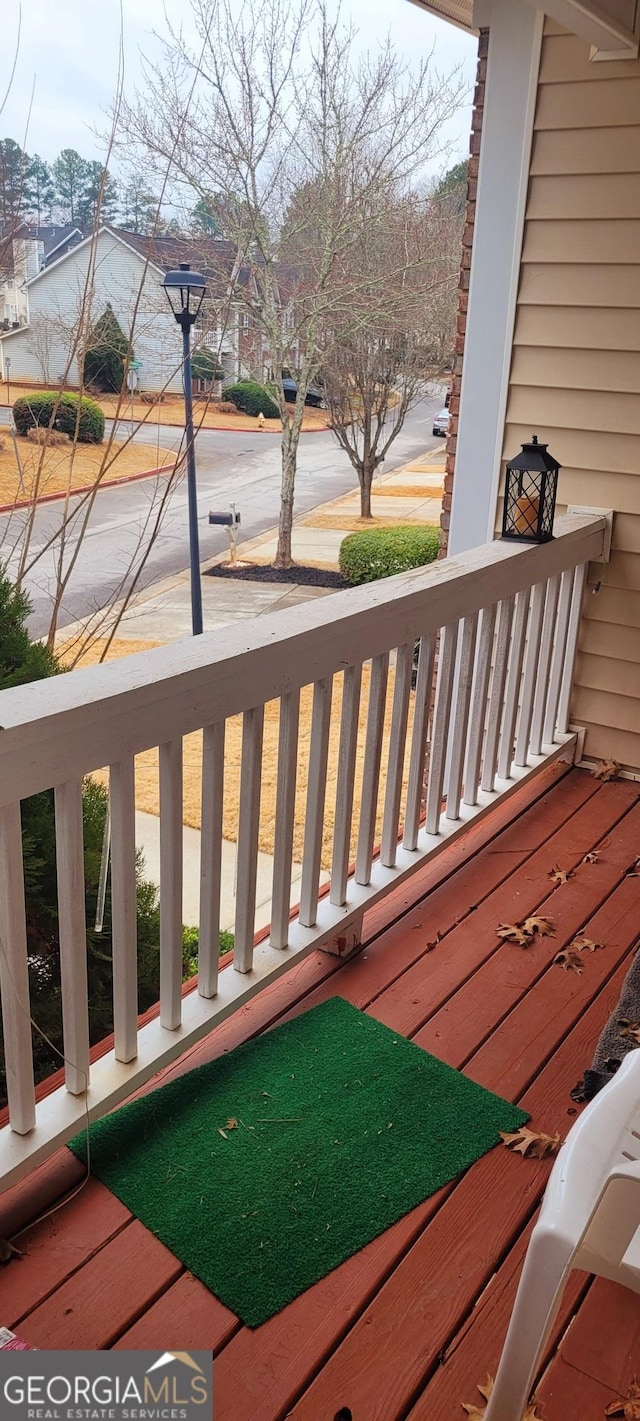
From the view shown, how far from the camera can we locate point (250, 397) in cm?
476

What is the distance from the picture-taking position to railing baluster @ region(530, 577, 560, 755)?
3.06 metres

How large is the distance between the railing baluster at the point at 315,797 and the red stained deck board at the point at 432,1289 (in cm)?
58

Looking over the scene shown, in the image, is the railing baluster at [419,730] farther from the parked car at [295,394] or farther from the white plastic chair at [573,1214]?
the parked car at [295,394]

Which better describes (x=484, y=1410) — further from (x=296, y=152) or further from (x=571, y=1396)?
(x=296, y=152)

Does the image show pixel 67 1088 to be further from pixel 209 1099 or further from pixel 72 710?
pixel 72 710

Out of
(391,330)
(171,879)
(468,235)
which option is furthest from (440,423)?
(171,879)

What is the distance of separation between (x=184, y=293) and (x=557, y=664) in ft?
Result: 5.41

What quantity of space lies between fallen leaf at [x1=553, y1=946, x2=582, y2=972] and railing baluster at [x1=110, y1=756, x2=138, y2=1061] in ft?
3.46

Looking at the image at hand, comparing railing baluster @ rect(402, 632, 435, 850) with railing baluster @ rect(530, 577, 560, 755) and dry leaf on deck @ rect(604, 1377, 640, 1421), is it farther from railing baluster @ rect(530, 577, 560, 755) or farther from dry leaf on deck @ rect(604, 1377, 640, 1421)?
dry leaf on deck @ rect(604, 1377, 640, 1421)

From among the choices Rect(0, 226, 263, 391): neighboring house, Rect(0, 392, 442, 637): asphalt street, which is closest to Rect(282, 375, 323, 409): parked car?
Rect(0, 392, 442, 637): asphalt street

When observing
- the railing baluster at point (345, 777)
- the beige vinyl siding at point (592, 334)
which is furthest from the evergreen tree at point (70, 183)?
the beige vinyl siding at point (592, 334)

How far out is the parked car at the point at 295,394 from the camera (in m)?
5.67

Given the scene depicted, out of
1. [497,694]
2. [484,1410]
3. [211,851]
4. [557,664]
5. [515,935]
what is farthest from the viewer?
[557,664]

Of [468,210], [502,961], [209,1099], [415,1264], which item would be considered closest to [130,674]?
[209,1099]
